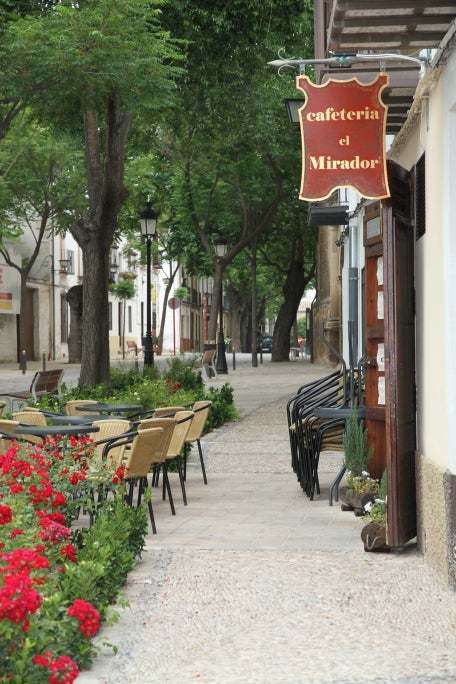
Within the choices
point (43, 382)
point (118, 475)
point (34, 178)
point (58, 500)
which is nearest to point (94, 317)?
point (43, 382)

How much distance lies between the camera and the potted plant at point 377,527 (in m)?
8.33

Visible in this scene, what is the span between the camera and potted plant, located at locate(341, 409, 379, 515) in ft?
33.0

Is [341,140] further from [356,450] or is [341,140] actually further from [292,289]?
[292,289]

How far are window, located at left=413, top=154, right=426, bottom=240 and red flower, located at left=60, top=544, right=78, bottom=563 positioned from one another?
126 inches

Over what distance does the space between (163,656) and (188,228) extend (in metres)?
38.2

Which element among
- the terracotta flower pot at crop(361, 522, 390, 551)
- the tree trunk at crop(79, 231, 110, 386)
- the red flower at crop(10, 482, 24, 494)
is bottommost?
the terracotta flower pot at crop(361, 522, 390, 551)

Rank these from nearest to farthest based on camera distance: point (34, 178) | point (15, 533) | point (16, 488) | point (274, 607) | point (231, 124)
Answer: point (15, 533)
point (274, 607)
point (16, 488)
point (231, 124)
point (34, 178)

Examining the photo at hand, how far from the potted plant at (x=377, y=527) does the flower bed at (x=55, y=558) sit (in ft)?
5.00

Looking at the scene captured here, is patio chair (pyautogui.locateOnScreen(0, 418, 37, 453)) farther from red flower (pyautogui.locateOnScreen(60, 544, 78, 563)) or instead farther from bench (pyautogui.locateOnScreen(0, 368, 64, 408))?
bench (pyautogui.locateOnScreen(0, 368, 64, 408))

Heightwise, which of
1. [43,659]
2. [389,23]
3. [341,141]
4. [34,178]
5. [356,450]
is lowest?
[43,659]

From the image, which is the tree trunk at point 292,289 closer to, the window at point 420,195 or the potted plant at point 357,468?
the potted plant at point 357,468

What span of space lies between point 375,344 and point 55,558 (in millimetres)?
4946

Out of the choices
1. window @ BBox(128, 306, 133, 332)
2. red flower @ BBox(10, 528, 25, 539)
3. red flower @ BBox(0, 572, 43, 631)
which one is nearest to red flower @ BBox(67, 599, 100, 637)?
red flower @ BBox(0, 572, 43, 631)

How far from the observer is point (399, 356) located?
26.9 ft
